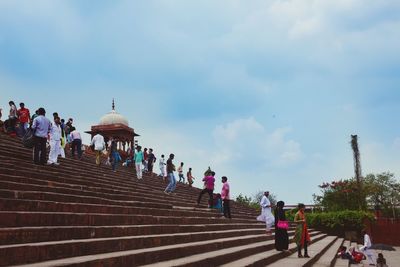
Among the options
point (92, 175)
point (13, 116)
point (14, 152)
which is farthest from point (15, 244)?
point (13, 116)

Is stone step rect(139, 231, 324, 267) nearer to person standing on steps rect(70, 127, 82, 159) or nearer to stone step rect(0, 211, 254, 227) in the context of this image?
stone step rect(0, 211, 254, 227)

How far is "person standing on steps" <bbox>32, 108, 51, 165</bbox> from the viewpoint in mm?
9922

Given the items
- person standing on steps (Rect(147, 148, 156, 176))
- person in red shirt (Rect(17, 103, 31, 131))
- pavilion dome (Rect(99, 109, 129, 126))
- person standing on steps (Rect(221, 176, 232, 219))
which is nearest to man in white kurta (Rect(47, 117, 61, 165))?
person in red shirt (Rect(17, 103, 31, 131))

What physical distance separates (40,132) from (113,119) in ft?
78.3

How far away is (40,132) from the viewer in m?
9.95

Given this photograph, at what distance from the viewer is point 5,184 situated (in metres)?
6.87

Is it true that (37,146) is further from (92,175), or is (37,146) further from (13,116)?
(13,116)

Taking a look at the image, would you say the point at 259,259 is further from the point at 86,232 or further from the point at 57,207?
the point at 57,207

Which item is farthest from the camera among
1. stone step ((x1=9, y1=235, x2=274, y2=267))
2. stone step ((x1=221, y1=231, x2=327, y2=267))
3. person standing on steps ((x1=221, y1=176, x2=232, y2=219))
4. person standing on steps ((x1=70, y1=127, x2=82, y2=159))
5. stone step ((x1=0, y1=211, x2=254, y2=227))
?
person standing on steps ((x1=70, y1=127, x2=82, y2=159))

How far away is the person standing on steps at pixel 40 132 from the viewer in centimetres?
992

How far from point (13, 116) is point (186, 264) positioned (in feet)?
35.2

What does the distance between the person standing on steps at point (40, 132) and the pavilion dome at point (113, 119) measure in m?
22.9

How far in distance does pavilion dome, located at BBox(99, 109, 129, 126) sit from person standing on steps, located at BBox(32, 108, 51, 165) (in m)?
22.9

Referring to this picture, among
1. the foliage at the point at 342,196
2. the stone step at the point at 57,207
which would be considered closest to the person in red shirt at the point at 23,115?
the stone step at the point at 57,207
